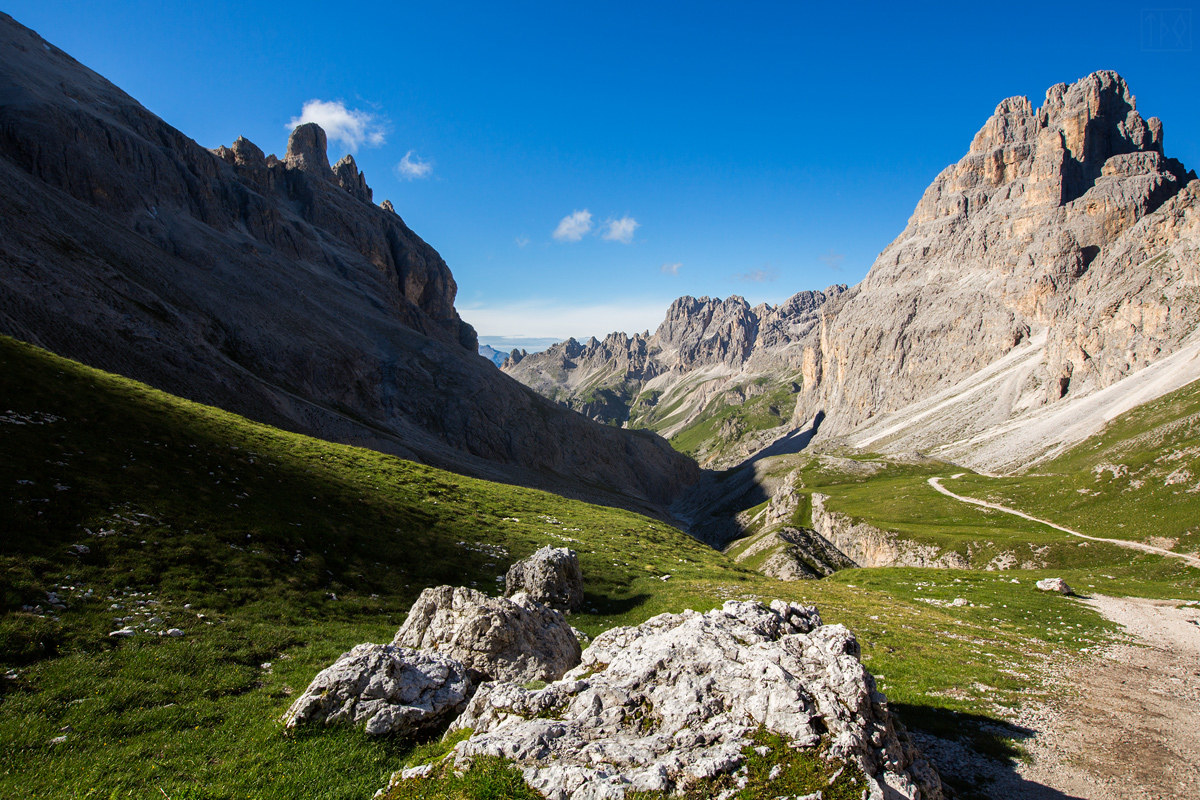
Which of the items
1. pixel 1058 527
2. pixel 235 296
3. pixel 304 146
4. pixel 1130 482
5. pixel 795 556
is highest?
pixel 304 146

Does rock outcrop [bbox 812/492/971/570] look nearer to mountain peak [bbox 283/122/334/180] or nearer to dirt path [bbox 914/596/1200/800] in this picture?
dirt path [bbox 914/596/1200/800]

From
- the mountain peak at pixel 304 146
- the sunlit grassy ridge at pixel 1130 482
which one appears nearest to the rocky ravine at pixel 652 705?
the sunlit grassy ridge at pixel 1130 482

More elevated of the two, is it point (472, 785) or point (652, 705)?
point (652, 705)

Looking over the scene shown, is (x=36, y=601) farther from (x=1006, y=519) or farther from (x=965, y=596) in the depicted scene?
(x=1006, y=519)

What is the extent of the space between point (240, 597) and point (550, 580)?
14909 millimetres

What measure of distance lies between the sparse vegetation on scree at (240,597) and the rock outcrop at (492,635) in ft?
12.7

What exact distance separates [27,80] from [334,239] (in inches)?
2844

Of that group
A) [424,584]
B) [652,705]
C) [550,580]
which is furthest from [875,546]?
[652,705]

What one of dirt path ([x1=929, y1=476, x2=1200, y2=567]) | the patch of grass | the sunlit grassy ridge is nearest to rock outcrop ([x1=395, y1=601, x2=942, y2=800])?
the patch of grass

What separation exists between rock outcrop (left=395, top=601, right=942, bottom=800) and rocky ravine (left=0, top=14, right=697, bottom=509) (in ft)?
236

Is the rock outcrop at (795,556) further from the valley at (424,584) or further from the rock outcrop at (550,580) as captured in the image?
the rock outcrop at (550,580)

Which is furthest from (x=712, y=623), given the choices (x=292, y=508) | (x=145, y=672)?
(x=292, y=508)

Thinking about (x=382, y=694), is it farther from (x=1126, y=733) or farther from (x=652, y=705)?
(x=1126, y=733)

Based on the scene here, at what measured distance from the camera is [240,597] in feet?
71.2
